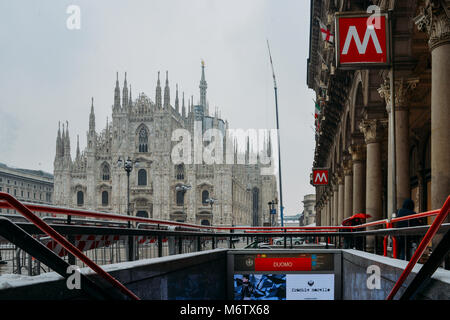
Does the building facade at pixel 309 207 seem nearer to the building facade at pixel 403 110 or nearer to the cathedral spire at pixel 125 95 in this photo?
the cathedral spire at pixel 125 95

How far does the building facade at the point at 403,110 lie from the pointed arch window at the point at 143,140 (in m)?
72.3

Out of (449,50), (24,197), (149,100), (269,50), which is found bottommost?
(24,197)

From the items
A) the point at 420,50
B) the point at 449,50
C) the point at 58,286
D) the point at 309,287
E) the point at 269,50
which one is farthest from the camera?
the point at 269,50

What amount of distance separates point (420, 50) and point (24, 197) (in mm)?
96674

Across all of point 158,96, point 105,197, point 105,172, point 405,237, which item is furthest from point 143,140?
point 405,237

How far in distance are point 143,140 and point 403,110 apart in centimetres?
8903

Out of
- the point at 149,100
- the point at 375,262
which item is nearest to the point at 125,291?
the point at 375,262

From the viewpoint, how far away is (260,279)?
12.1 metres

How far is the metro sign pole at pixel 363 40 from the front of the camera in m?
12.3

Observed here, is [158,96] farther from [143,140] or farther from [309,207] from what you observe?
[309,207]

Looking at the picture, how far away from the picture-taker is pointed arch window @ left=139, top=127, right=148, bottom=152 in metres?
99.6

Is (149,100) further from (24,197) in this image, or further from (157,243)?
(157,243)
